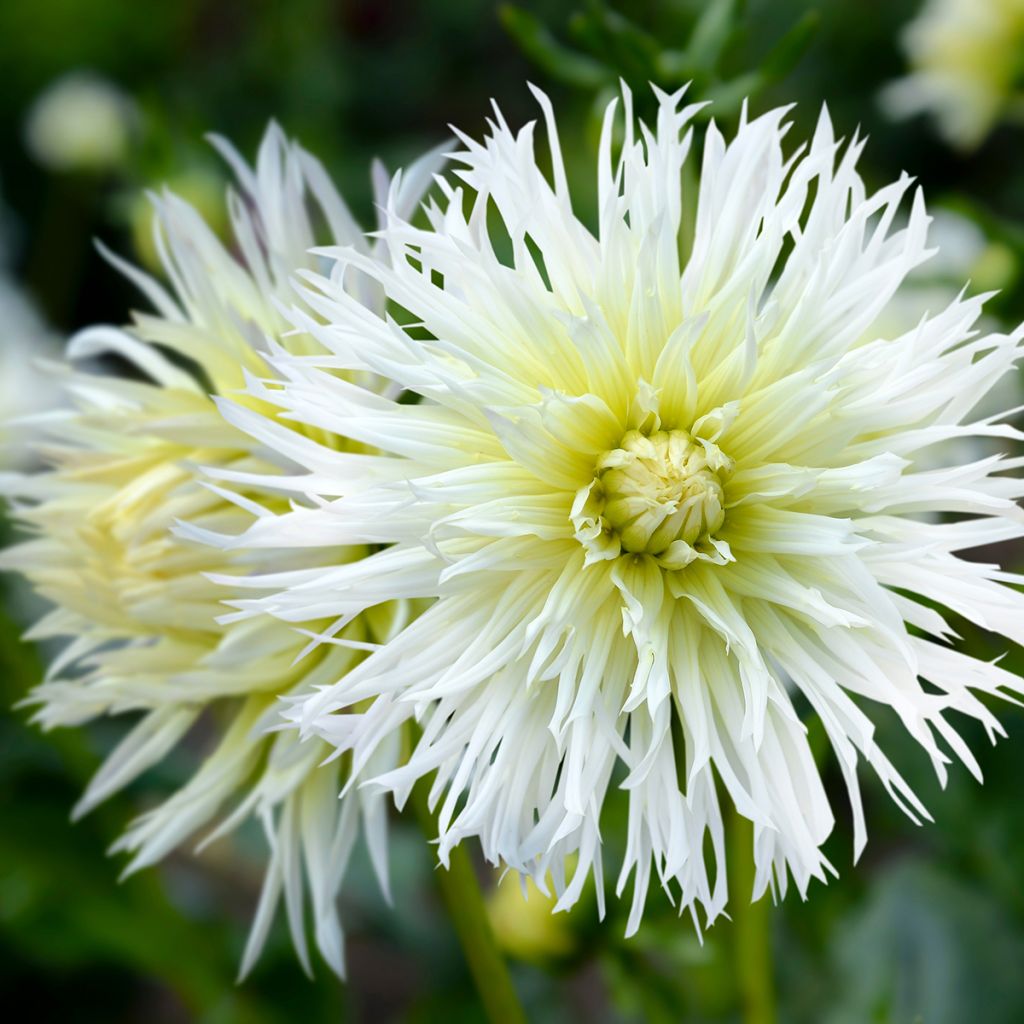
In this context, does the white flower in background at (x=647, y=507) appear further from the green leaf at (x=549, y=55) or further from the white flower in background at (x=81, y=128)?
the white flower in background at (x=81, y=128)

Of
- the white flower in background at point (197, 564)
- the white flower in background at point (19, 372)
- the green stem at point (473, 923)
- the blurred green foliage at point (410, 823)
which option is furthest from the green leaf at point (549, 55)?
the white flower in background at point (19, 372)

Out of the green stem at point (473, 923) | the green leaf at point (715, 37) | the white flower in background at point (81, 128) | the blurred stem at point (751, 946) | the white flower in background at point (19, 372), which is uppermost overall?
the white flower in background at point (81, 128)

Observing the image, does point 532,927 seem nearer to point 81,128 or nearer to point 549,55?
point 549,55

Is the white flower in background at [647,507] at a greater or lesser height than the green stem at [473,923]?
greater

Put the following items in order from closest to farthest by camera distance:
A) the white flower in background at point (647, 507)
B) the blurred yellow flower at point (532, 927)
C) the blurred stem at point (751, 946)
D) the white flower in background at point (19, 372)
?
the white flower in background at point (647, 507), the blurred stem at point (751, 946), the blurred yellow flower at point (532, 927), the white flower in background at point (19, 372)

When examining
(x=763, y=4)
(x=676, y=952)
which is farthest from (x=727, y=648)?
(x=763, y=4)

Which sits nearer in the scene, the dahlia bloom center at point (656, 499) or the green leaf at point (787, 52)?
the dahlia bloom center at point (656, 499)
